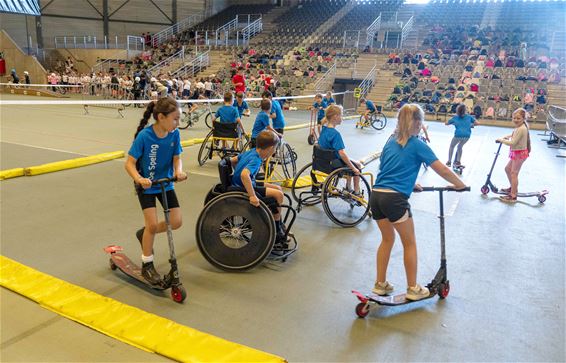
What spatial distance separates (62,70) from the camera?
90.9 ft

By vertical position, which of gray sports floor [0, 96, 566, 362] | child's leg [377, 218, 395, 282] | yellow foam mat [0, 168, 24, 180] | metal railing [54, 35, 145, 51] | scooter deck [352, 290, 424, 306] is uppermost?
metal railing [54, 35, 145, 51]

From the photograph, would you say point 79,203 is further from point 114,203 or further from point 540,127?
point 540,127

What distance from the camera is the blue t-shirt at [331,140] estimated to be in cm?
491

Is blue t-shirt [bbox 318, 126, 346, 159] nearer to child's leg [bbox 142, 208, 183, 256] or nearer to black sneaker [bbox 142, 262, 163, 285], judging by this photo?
child's leg [bbox 142, 208, 183, 256]

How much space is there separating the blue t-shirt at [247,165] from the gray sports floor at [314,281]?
0.78 meters

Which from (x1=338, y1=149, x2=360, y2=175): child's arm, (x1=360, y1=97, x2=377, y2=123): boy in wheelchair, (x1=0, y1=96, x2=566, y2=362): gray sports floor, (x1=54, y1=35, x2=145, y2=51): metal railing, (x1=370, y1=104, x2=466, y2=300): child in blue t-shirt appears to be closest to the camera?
(x1=0, y1=96, x2=566, y2=362): gray sports floor

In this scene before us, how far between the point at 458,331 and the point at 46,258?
A: 10.8 ft

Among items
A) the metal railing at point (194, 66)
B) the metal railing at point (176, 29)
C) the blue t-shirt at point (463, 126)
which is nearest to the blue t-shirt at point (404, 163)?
the blue t-shirt at point (463, 126)

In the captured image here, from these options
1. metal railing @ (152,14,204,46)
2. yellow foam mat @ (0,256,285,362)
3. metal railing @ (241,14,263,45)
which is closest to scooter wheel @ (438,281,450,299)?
yellow foam mat @ (0,256,285,362)

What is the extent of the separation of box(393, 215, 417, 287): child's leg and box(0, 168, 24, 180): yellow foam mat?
5.53 m

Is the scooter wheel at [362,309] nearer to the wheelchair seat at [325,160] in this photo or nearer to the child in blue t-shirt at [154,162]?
the child in blue t-shirt at [154,162]

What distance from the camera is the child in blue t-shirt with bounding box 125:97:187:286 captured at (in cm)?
295

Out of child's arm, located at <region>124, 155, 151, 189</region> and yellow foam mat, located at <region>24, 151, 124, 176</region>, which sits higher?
child's arm, located at <region>124, 155, 151, 189</region>

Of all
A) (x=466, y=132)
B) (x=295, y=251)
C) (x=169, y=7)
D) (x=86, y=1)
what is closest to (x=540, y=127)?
(x=466, y=132)
